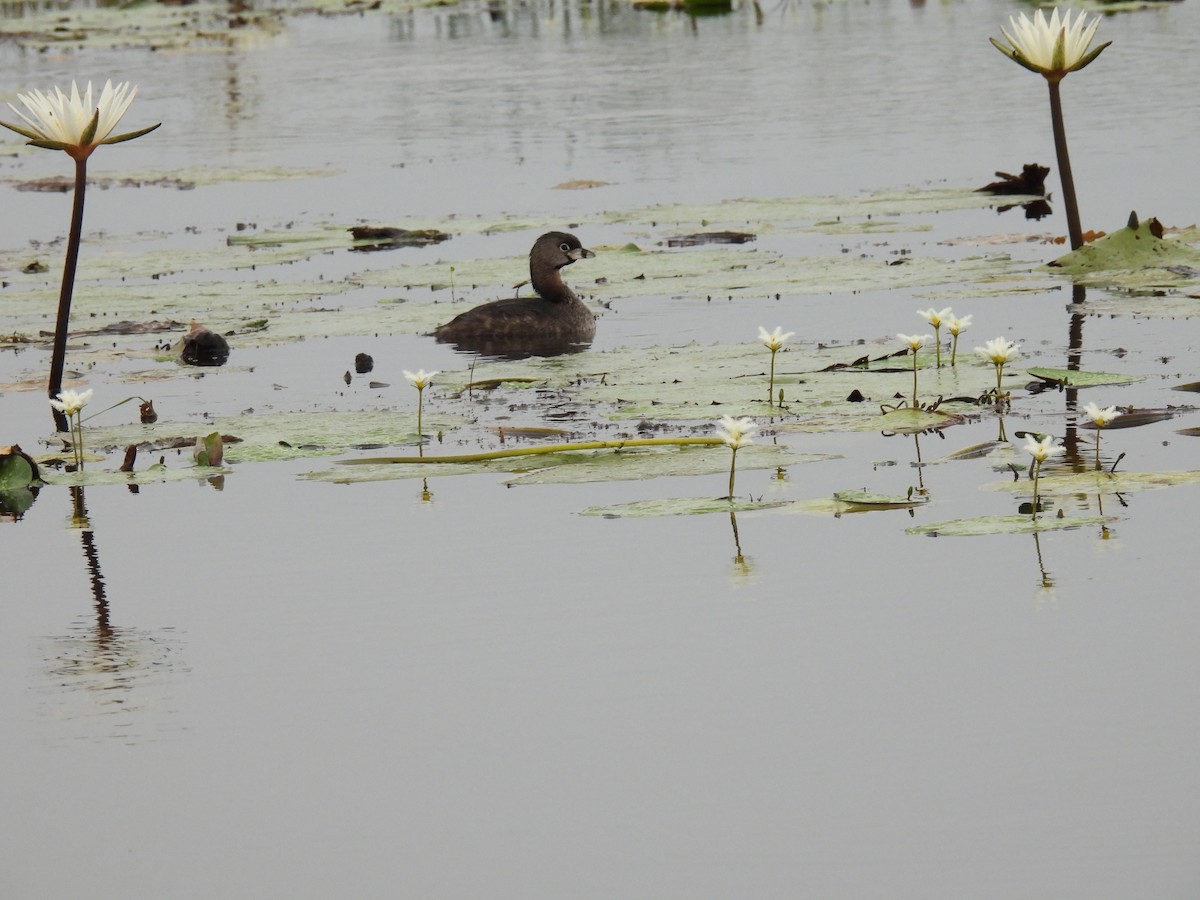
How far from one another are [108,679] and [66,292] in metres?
3.31

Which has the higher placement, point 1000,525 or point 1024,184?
point 1024,184

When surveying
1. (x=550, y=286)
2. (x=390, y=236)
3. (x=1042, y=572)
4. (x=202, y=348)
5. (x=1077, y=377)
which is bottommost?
(x=1042, y=572)

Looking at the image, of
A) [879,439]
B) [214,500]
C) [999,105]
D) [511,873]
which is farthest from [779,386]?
[999,105]

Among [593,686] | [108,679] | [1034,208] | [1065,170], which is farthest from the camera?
[1034,208]

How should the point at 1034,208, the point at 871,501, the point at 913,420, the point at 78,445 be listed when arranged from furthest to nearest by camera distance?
1. the point at 1034,208
2. the point at 78,445
3. the point at 913,420
4. the point at 871,501

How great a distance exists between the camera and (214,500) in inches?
237

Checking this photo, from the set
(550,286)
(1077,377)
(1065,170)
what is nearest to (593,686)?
(1077,377)

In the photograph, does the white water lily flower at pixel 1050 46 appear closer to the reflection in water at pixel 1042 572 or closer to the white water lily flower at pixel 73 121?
the white water lily flower at pixel 73 121

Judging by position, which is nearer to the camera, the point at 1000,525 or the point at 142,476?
the point at 1000,525

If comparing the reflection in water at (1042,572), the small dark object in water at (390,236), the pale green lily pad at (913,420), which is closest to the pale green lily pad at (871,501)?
the reflection in water at (1042,572)

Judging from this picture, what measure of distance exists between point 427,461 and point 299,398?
1.83 m

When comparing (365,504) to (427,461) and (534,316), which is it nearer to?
(427,461)

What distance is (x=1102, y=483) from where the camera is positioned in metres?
5.36

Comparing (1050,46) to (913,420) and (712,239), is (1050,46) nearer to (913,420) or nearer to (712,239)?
(712,239)
